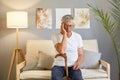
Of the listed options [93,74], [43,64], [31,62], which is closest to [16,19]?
[31,62]

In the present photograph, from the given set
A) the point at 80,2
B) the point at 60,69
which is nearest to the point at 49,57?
the point at 60,69

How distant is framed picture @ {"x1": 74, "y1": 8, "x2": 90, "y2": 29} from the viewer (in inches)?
183

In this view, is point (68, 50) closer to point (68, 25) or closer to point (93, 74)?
point (68, 25)

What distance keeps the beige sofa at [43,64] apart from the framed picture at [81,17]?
405mm

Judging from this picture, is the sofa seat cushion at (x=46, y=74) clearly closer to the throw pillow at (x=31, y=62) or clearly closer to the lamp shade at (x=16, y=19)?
the throw pillow at (x=31, y=62)

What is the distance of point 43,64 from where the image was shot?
398 cm

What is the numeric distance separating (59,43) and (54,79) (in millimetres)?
525

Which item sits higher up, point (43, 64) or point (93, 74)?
point (43, 64)

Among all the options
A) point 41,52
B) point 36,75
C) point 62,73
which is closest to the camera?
point 62,73

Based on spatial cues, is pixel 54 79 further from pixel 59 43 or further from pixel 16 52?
pixel 16 52

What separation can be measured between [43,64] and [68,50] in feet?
2.07

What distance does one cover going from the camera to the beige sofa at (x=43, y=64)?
12.0ft

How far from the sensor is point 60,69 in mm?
3477

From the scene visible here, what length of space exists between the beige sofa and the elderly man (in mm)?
234
